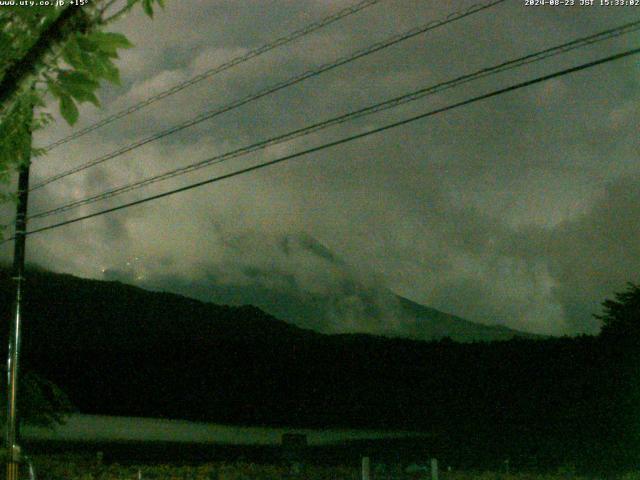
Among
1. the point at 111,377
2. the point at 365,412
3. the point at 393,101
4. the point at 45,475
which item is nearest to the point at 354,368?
the point at 365,412

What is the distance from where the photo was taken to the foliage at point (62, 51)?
292 cm

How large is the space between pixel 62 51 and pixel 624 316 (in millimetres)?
42875

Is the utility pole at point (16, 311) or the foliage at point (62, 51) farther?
the utility pole at point (16, 311)

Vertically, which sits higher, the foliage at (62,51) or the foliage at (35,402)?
the foliage at (62,51)

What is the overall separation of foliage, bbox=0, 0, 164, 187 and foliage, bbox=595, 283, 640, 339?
128 feet

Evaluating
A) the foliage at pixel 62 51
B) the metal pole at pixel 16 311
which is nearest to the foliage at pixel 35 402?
the metal pole at pixel 16 311

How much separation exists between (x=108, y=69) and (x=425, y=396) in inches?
1771

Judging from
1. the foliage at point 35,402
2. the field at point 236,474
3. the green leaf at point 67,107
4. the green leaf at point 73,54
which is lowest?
the field at point 236,474

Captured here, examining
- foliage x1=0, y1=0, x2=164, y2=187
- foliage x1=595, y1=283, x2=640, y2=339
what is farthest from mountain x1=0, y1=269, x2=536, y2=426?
foliage x1=0, y1=0, x2=164, y2=187

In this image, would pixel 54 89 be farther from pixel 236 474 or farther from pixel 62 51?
pixel 236 474

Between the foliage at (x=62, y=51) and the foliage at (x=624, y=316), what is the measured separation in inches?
1531

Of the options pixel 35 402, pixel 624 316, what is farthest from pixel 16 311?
pixel 624 316

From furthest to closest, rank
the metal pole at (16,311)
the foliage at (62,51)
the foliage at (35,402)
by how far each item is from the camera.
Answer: the foliage at (35,402), the metal pole at (16,311), the foliage at (62,51)

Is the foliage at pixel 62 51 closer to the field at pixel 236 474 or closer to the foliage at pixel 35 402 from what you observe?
the field at pixel 236 474
